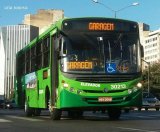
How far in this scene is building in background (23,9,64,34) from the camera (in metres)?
180

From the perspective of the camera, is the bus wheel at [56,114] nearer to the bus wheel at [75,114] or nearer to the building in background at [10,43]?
the bus wheel at [75,114]

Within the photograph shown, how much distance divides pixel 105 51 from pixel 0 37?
12249 centimetres

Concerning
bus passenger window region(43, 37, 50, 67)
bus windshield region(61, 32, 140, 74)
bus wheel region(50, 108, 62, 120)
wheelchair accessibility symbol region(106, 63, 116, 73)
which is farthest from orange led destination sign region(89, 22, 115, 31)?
bus wheel region(50, 108, 62, 120)

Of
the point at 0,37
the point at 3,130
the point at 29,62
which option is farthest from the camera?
the point at 0,37

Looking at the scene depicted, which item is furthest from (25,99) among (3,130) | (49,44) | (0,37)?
(0,37)

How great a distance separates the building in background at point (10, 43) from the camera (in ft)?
422

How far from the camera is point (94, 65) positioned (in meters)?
17.9

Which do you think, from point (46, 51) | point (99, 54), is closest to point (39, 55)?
point (46, 51)

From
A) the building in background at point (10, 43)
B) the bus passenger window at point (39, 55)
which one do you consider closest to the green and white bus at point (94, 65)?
the bus passenger window at point (39, 55)

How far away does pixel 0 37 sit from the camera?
138375 millimetres

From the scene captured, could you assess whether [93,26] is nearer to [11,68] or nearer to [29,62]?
[29,62]

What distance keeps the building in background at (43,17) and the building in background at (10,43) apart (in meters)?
34.6

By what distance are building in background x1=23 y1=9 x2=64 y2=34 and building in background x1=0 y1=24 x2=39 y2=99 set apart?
34636 mm

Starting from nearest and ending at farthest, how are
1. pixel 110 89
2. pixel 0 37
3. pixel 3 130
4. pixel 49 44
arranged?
pixel 3 130 → pixel 110 89 → pixel 49 44 → pixel 0 37
